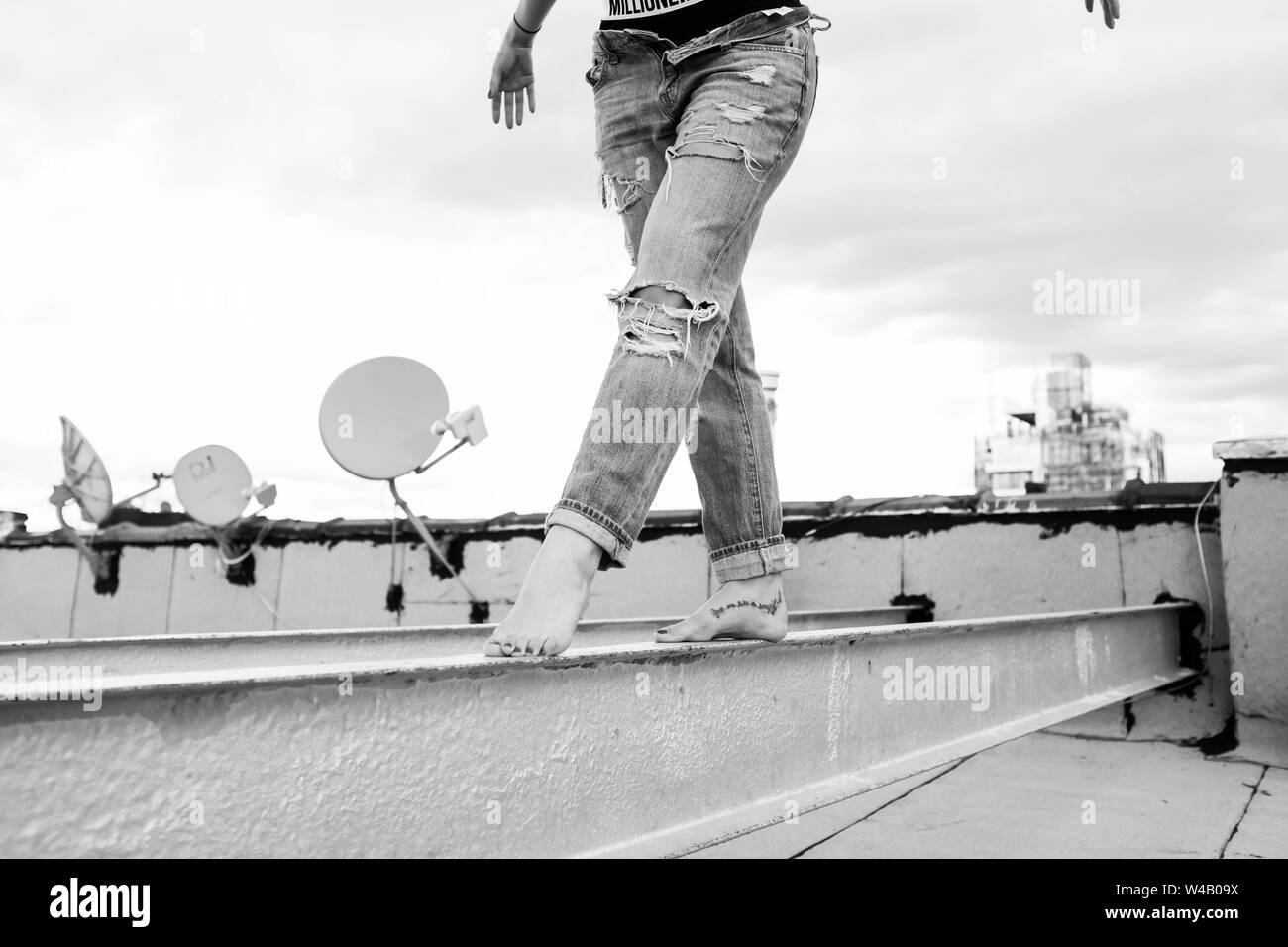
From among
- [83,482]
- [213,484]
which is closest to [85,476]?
[83,482]

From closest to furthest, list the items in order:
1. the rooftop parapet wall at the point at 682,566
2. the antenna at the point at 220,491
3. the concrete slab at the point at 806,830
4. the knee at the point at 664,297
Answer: the knee at the point at 664,297 → the concrete slab at the point at 806,830 → the rooftop parapet wall at the point at 682,566 → the antenna at the point at 220,491

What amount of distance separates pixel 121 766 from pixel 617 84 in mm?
1311

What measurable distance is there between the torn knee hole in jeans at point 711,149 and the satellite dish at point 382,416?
3777 millimetres

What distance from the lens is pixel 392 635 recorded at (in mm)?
1888

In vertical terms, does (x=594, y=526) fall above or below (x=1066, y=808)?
above

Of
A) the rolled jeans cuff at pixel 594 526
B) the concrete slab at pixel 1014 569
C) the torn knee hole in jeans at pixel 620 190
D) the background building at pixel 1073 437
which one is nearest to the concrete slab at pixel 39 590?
the concrete slab at pixel 1014 569

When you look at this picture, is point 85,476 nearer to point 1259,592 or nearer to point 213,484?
point 213,484

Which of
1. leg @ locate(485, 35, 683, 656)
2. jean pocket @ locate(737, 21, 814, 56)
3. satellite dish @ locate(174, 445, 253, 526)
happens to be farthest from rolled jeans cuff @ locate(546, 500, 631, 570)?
satellite dish @ locate(174, 445, 253, 526)

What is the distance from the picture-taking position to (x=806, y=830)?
7.64 ft

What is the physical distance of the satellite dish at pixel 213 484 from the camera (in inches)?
243

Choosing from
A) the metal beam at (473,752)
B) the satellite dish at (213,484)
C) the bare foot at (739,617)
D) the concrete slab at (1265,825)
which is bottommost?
the concrete slab at (1265,825)

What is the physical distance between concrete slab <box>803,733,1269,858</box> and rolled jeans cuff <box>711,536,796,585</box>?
2.63ft

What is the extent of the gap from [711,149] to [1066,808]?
201cm

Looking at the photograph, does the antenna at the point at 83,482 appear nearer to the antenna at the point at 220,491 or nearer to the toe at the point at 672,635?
the antenna at the point at 220,491
